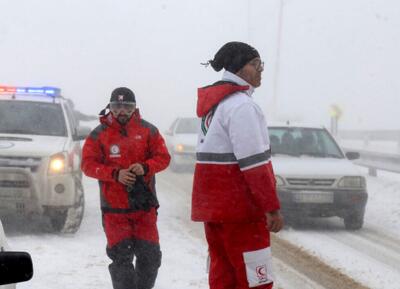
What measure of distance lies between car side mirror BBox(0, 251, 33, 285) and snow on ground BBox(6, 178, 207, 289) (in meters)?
4.00

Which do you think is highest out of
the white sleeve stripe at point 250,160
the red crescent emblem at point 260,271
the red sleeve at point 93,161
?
the white sleeve stripe at point 250,160

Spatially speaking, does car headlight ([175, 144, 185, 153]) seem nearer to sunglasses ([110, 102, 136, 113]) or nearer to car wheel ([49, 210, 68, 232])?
car wheel ([49, 210, 68, 232])

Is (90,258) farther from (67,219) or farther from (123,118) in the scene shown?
(123,118)

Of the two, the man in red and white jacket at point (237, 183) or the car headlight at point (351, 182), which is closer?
the man in red and white jacket at point (237, 183)

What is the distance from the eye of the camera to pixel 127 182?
17.9 feet

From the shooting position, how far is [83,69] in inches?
2936

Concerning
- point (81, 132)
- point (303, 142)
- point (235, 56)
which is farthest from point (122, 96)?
point (303, 142)

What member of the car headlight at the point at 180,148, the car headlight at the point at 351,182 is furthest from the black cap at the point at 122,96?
the car headlight at the point at 180,148

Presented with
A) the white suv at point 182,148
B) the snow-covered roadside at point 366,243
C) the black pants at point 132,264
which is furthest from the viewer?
the white suv at point 182,148

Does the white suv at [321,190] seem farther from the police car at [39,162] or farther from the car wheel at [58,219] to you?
the car wheel at [58,219]

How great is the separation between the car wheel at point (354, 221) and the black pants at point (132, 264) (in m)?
4.86

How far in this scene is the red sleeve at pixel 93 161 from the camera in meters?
5.54

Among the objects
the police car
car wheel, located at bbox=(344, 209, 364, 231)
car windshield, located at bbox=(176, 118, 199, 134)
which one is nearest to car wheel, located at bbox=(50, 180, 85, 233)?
the police car

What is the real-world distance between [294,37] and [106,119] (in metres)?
75.5
